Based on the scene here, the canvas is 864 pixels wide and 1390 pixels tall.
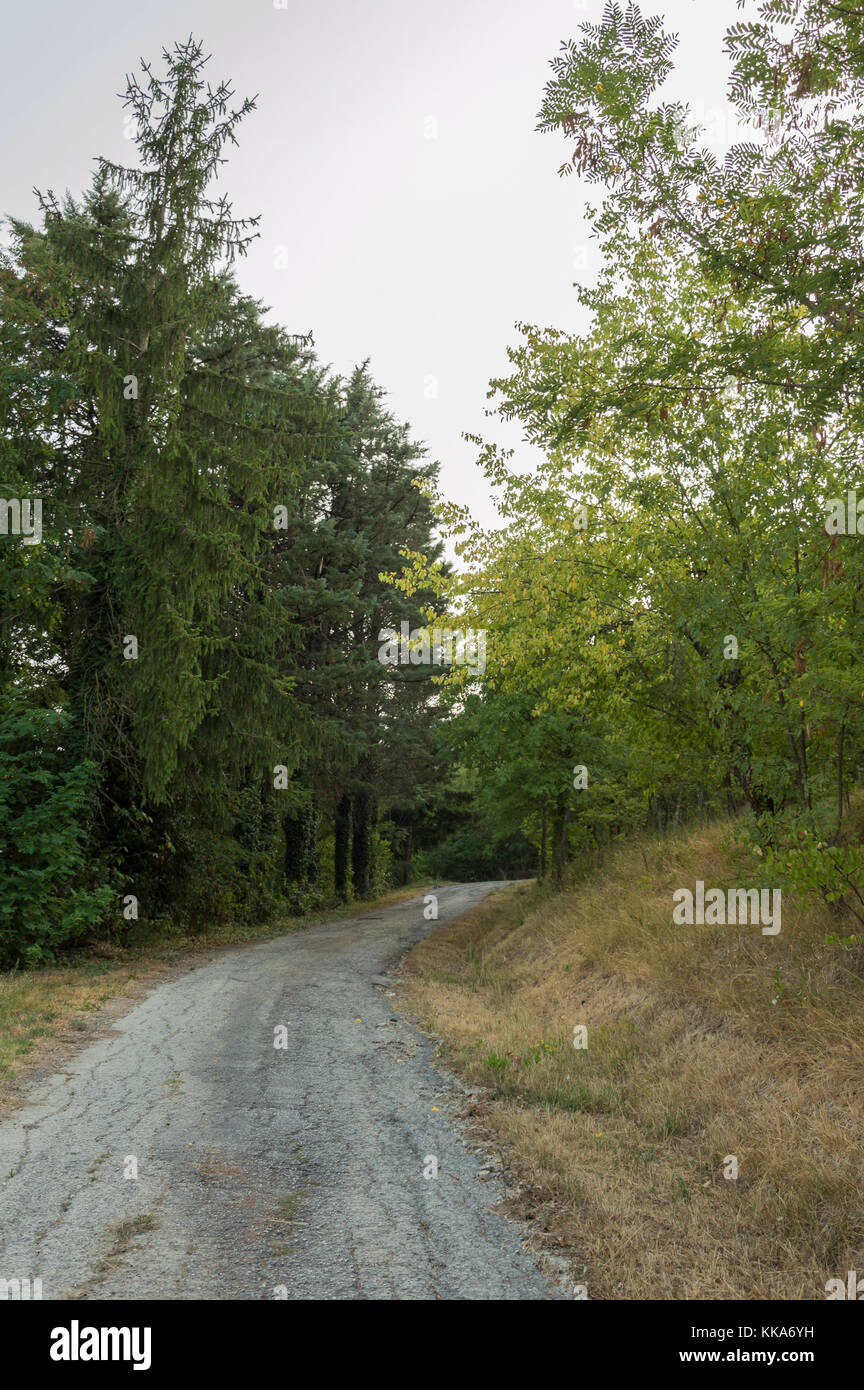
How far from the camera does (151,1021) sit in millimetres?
10031

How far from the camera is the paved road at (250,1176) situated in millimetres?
3980

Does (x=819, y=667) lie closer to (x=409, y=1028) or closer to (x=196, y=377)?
(x=409, y=1028)

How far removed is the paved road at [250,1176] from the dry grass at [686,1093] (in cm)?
53

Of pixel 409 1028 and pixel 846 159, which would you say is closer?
pixel 846 159

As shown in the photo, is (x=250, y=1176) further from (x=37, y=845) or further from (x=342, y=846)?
(x=342, y=846)

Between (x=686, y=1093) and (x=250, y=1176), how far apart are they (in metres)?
3.25

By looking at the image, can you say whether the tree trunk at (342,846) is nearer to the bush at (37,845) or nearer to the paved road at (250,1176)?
the bush at (37,845)

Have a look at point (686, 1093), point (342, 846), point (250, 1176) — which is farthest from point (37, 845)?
point (342, 846)

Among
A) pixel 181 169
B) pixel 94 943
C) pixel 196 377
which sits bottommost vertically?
pixel 94 943

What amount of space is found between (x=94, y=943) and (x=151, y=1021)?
240 inches

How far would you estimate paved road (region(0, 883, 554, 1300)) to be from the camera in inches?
157

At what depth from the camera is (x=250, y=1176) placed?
5223mm
